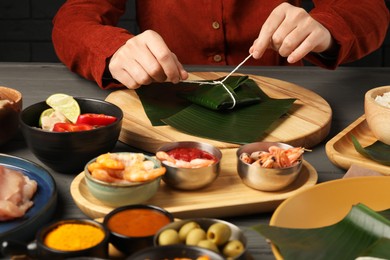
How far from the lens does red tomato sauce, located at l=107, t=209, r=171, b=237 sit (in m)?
1.21

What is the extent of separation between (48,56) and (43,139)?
8.00 ft

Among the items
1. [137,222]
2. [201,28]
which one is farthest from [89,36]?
[137,222]

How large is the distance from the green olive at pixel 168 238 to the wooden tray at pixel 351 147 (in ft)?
1.87

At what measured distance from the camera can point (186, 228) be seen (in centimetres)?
117

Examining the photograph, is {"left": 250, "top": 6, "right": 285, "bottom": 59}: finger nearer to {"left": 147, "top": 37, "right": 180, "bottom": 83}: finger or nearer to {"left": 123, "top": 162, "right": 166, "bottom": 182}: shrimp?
{"left": 147, "top": 37, "right": 180, "bottom": 83}: finger

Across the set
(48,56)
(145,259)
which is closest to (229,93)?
(145,259)

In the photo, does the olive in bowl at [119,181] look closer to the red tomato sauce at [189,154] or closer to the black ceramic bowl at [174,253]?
the red tomato sauce at [189,154]

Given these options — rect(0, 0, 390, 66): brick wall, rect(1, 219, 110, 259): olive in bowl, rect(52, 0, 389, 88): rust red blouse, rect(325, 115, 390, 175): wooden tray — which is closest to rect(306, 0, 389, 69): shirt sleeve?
rect(52, 0, 389, 88): rust red blouse

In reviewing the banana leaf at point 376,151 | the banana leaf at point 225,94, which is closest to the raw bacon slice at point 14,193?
the banana leaf at point 225,94

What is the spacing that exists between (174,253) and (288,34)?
0.97 metres

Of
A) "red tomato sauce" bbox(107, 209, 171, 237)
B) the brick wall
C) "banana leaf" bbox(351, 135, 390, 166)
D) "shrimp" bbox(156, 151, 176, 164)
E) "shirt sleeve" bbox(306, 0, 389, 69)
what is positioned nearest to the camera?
"red tomato sauce" bbox(107, 209, 171, 237)

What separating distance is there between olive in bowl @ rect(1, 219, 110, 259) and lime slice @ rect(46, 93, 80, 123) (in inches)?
18.9

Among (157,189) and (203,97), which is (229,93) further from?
(157,189)

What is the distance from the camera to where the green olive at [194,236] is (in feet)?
3.74
